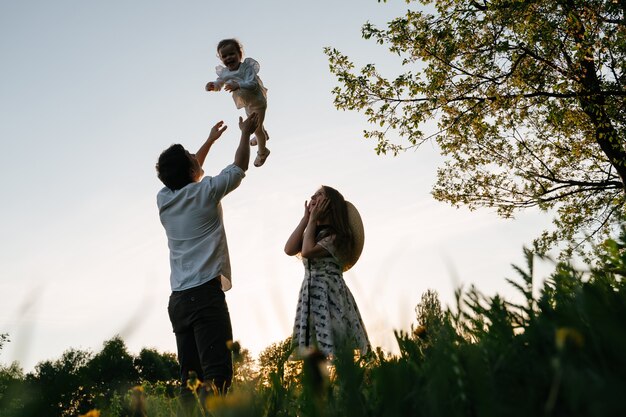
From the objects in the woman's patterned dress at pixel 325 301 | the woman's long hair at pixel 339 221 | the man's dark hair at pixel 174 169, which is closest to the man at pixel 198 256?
the man's dark hair at pixel 174 169

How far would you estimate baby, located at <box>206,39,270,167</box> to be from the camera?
7.17 metres

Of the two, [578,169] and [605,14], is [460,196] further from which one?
[605,14]

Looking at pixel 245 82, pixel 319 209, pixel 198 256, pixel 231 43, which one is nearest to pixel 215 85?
pixel 245 82

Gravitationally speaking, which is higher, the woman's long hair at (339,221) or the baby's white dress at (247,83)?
the baby's white dress at (247,83)

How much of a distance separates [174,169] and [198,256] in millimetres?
806

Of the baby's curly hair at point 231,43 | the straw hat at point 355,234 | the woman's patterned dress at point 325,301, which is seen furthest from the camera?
the baby's curly hair at point 231,43

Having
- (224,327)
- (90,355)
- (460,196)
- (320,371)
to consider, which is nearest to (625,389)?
(320,371)

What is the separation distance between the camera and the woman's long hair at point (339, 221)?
5.27 metres

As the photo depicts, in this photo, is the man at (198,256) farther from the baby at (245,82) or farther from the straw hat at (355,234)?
the baby at (245,82)

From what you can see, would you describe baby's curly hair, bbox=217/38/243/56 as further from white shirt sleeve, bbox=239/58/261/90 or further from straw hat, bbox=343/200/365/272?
straw hat, bbox=343/200/365/272

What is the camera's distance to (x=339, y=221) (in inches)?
212

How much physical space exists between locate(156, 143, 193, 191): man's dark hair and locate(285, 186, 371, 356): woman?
1.25m

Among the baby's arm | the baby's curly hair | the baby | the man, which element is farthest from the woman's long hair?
the baby's curly hair

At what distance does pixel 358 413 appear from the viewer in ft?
2.31
